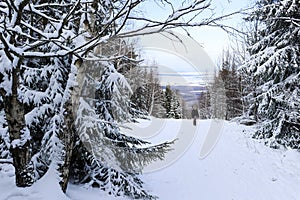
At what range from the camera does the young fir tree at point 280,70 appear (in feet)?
22.2

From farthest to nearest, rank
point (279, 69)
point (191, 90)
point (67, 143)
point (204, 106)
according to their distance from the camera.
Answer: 1. point (204, 106)
2. point (191, 90)
3. point (279, 69)
4. point (67, 143)

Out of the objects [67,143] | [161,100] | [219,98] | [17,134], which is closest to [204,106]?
[161,100]

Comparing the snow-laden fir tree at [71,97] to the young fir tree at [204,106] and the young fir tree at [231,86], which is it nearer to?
the young fir tree at [231,86]

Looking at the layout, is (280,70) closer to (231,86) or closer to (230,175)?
(230,175)

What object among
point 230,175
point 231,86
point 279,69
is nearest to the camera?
point 230,175

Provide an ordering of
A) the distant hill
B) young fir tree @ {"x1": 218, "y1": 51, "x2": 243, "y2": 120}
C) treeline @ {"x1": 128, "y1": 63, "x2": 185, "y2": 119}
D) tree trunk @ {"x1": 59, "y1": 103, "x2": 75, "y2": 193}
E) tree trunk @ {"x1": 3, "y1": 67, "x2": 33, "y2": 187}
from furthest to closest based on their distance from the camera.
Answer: treeline @ {"x1": 128, "y1": 63, "x2": 185, "y2": 119}
the distant hill
young fir tree @ {"x1": 218, "y1": 51, "x2": 243, "y2": 120}
tree trunk @ {"x1": 59, "y1": 103, "x2": 75, "y2": 193}
tree trunk @ {"x1": 3, "y1": 67, "x2": 33, "y2": 187}

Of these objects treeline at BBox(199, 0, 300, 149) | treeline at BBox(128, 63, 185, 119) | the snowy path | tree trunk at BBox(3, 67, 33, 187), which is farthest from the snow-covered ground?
treeline at BBox(128, 63, 185, 119)

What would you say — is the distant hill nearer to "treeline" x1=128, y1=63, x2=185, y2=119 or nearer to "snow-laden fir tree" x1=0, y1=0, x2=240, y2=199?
"treeline" x1=128, y1=63, x2=185, y2=119

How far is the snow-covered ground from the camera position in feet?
9.36

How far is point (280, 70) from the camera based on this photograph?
704 centimetres

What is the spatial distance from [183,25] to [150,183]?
3.51 meters

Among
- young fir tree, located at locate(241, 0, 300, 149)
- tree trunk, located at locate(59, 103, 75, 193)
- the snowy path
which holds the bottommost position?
the snowy path

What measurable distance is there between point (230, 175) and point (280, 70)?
3274 millimetres

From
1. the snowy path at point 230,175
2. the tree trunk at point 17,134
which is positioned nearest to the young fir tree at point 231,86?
the snowy path at point 230,175
